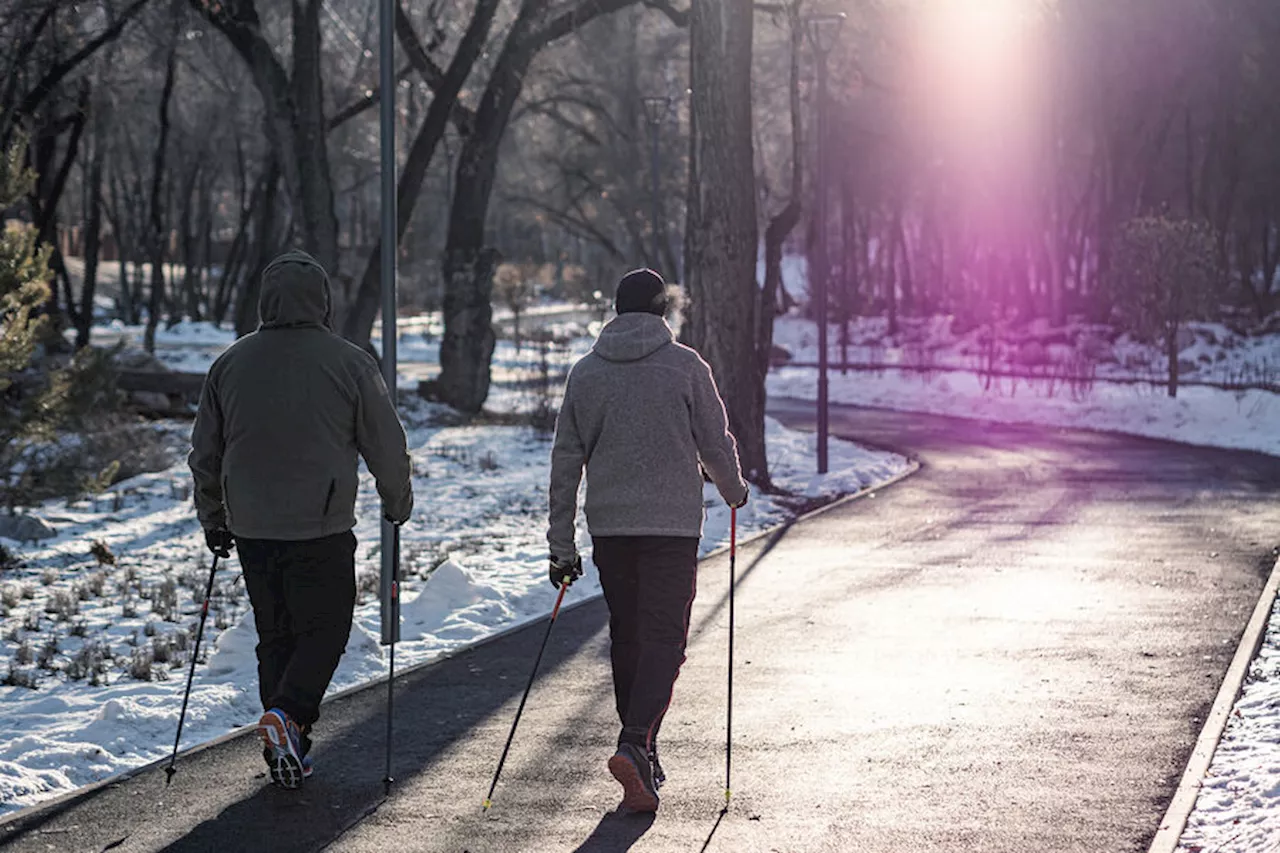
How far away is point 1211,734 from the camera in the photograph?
24.6 ft

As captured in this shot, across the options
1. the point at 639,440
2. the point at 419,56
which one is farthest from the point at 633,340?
the point at 419,56

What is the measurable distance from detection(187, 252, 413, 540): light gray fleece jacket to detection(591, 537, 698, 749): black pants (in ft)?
2.62

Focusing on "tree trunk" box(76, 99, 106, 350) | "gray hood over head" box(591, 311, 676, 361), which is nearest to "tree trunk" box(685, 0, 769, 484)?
"gray hood over head" box(591, 311, 676, 361)

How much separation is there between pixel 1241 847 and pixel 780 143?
62.4 meters

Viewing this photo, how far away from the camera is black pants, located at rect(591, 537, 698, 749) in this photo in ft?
21.0

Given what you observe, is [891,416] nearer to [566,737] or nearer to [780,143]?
[566,737]

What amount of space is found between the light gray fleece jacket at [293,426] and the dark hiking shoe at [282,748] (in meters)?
0.65

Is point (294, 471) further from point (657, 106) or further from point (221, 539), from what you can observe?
point (657, 106)

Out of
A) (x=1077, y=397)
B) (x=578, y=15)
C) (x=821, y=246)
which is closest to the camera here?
(x=821, y=246)

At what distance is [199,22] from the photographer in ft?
80.7

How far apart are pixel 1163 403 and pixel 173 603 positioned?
2347 centimetres

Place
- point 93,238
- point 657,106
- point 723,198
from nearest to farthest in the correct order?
point 723,198, point 657,106, point 93,238

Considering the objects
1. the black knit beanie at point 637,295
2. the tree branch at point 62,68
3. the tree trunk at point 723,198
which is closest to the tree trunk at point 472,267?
the tree branch at point 62,68

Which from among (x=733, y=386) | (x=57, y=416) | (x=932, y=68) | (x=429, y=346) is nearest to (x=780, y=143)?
(x=932, y=68)
